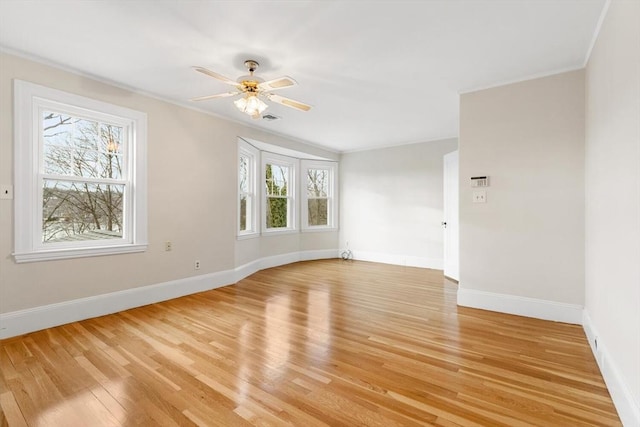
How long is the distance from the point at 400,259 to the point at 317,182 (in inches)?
99.7

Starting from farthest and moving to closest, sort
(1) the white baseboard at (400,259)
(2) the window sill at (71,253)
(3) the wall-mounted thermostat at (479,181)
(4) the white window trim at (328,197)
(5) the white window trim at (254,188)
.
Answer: (4) the white window trim at (328,197) → (1) the white baseboard at (400,259) → (5) the white window trim at (254,188) → (3) the wall-mounted thermostat at (479,181) → (2) the window sill at (71,253)

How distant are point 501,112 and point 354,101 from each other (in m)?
1.67

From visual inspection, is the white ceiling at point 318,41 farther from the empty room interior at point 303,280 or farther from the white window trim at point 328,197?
the white window trim at point 328,197

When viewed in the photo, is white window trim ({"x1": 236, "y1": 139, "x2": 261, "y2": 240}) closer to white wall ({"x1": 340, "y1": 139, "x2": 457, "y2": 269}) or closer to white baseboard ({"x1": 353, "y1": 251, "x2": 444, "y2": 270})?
white wall ({"x1": 340, "y1": 139, "x2": 457, "y2": 269})

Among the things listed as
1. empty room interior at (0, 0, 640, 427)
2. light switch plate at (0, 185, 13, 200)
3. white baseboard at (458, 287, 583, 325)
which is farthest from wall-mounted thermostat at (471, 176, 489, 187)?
light switch plate at (0, 185, 13, 200)

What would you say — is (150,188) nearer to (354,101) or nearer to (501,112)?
(354,101)

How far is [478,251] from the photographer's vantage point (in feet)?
11.1

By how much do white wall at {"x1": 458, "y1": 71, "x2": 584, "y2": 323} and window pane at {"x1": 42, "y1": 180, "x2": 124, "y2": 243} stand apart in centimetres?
404

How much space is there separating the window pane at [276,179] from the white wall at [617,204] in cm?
485

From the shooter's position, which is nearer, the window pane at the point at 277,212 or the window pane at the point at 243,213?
the window pane at the point at 243,213

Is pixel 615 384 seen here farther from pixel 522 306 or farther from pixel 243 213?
pixel 243 213

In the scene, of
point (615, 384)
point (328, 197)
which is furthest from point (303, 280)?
point (615, 384)

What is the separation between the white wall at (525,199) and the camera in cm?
292

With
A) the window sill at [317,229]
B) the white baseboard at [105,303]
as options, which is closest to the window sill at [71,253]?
the white baseboard at [105,303]
